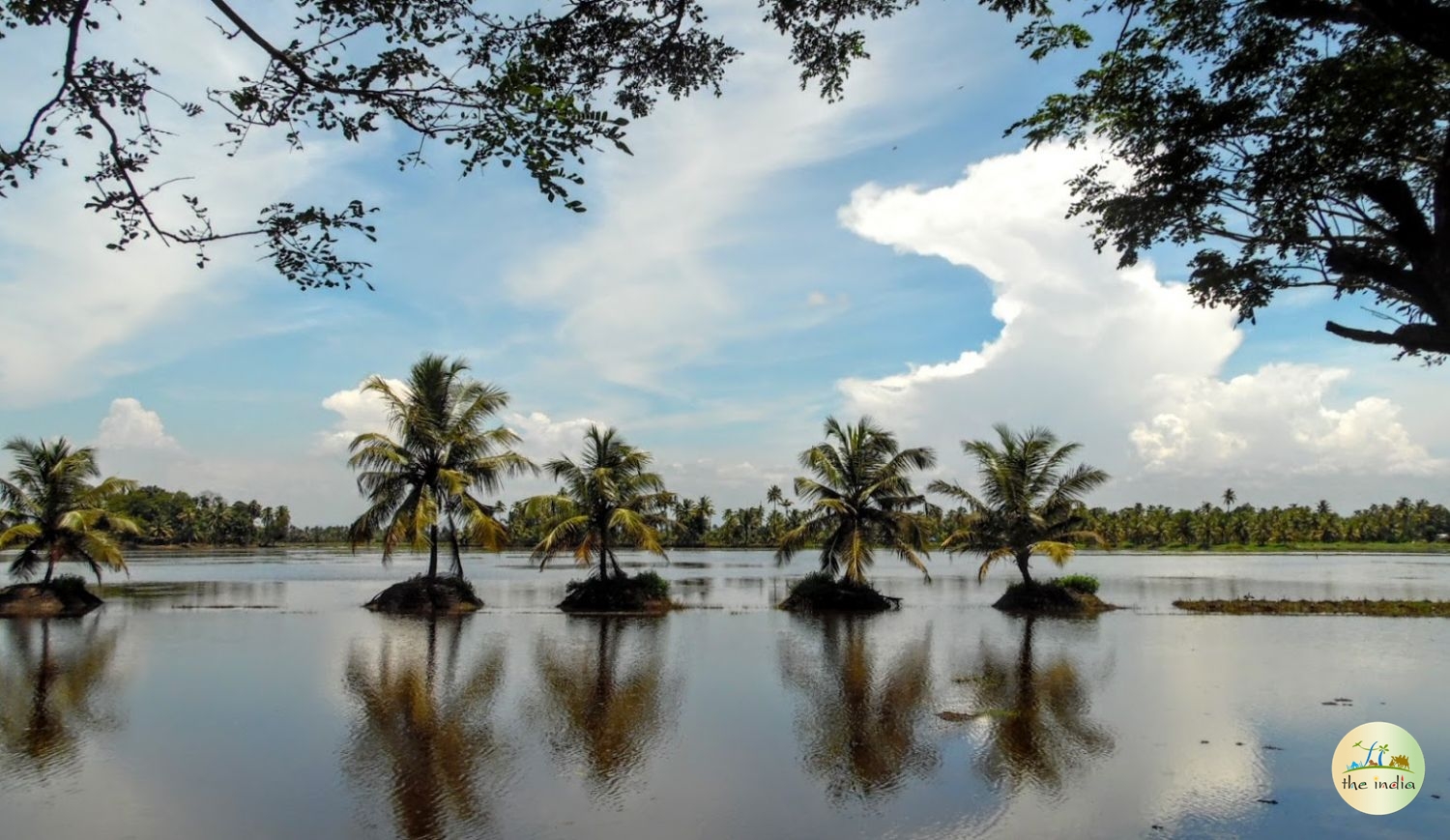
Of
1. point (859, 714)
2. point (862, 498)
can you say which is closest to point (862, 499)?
point (862, 498)

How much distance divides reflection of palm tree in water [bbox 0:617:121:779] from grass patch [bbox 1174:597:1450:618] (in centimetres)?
2261

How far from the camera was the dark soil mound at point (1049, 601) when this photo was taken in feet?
68.6

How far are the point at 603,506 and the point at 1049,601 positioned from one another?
1197 cm

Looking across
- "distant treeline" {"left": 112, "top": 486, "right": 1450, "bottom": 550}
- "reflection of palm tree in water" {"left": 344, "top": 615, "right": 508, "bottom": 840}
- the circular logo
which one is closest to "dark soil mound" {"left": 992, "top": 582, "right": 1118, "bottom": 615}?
the circular logo

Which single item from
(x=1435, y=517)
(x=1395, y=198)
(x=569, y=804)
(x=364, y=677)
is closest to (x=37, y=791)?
→ (x=569, y=804)

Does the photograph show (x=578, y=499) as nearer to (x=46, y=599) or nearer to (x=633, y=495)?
(x=633, y=495)

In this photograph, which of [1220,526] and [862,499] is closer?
[862,499]

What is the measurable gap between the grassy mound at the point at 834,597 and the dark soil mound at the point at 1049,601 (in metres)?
3.29

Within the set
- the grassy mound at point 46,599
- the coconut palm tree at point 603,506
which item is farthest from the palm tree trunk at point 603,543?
the grassy mound at point 46,599

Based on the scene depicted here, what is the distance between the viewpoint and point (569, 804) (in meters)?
6.42

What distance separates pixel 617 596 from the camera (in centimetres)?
2147

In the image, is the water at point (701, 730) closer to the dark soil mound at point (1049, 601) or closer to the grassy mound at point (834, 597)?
the dark soil mound at point (1049, 601)

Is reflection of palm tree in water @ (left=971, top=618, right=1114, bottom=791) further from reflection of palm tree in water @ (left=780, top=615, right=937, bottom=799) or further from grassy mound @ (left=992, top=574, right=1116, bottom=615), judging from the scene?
grassy mound @ (left=992, top=574, right=1116, bottom=615)

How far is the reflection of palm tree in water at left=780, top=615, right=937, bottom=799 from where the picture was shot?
7312mm
